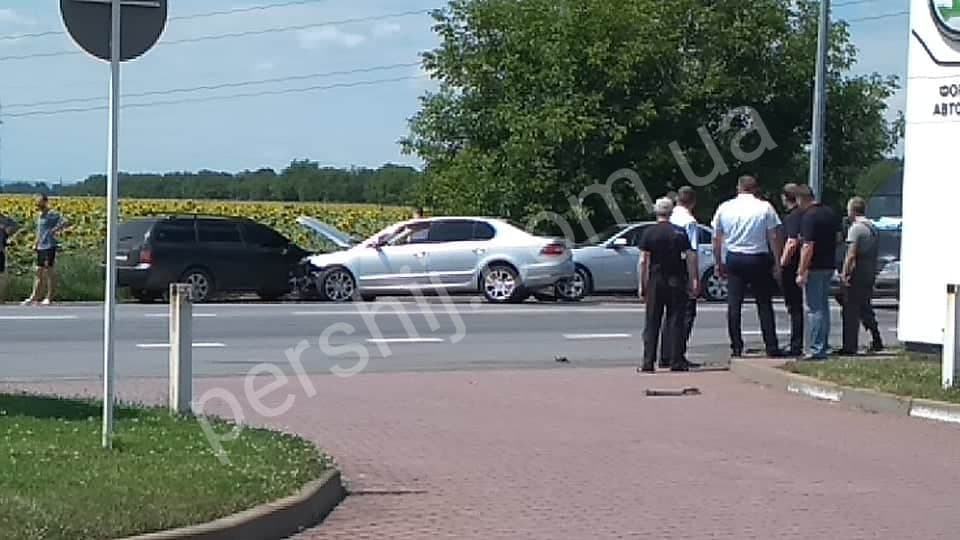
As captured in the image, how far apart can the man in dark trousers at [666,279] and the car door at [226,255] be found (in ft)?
46.4

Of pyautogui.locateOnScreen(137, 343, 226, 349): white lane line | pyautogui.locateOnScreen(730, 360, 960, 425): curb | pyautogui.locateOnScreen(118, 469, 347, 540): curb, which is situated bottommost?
pyautogui.locateOnScreen(137, 343, 226, 349): white lane line

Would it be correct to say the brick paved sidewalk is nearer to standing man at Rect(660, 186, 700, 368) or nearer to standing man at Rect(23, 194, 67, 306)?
standing man at Rect(660, 186, 700, 368)

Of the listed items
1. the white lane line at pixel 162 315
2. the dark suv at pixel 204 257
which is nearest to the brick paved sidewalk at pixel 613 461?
the white lane line at pixel 162 315

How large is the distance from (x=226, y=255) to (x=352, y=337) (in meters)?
8.70

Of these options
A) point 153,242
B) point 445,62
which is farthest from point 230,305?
point 445,62

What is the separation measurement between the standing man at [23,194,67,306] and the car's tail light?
8.59 metres

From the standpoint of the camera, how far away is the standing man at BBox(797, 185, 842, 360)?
1714cm

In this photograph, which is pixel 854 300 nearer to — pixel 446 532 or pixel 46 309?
pixel 446 532

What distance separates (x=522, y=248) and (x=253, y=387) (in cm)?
1396

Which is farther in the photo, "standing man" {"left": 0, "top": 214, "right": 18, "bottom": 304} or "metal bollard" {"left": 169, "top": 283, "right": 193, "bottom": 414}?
"standing man" {"left": 0, "top": 214, "right": 18, "bottom": 304}

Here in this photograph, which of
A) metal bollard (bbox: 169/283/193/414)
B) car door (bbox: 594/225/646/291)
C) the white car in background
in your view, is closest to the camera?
metal bollard (bbox: 169/283/193/414)

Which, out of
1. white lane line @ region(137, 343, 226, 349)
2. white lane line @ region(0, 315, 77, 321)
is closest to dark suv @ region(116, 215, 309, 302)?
white lane line @ region(0, 315, 77, 321)

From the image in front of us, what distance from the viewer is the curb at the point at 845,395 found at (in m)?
13.6

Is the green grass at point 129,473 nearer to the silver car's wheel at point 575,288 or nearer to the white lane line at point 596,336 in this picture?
the white lane line at point 596,336
